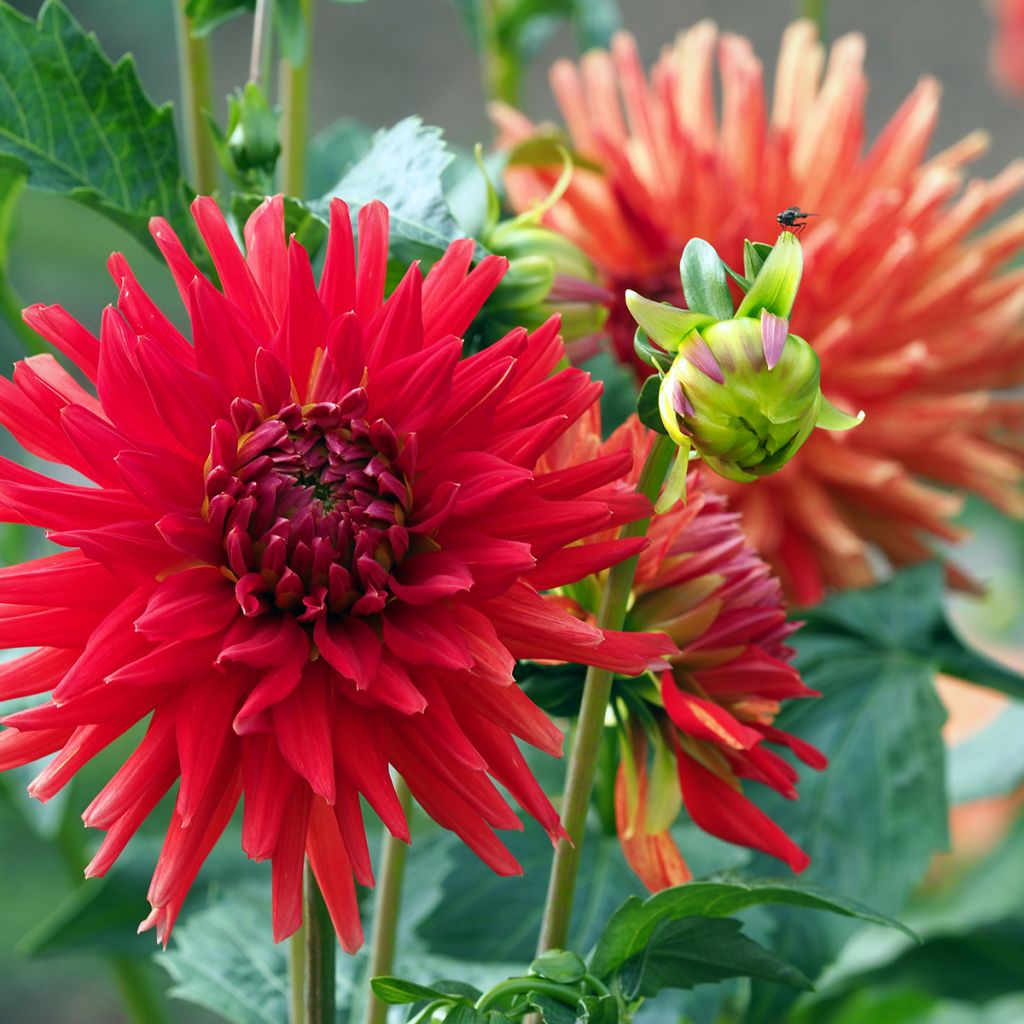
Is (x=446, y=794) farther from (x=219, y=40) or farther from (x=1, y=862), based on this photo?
(x=219, y=40)

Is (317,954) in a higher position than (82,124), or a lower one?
lower

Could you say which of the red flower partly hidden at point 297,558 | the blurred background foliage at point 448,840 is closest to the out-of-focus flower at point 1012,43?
the blurred background foliage at point 448,840

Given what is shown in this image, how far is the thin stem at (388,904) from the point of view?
31 centimetres

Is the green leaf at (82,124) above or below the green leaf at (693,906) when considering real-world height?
above

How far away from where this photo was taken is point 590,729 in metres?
0.27

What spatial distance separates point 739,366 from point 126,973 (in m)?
0.35

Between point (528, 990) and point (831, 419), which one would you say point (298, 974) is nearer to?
point (528, 990)

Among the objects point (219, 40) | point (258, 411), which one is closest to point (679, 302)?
Result: point (258, 411)

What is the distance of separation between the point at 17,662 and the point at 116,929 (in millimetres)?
211

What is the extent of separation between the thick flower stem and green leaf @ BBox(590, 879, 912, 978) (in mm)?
11

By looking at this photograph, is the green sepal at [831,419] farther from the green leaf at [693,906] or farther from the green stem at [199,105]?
the green stem at [199,105]

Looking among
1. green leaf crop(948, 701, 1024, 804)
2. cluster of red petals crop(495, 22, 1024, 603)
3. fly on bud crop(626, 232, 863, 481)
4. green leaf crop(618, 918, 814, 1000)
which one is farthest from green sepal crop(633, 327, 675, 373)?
green leaf crop(948, 701, 1024, 804)

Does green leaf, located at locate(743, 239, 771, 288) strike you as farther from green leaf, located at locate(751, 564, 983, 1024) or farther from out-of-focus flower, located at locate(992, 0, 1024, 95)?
out-of-focus flower, located at locate(992, 0, 1024, 95)

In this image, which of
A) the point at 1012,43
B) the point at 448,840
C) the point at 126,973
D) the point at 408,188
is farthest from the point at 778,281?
the point at 1012,43
